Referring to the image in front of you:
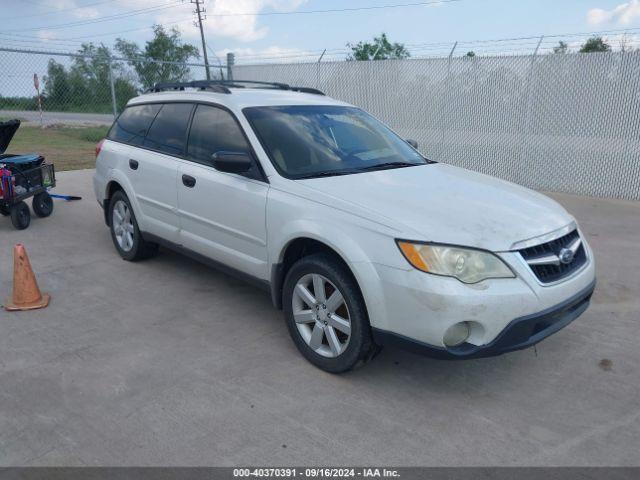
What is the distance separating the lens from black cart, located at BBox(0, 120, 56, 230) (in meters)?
6.67

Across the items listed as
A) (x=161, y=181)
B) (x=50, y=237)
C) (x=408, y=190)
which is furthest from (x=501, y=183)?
(x=50, y=237)

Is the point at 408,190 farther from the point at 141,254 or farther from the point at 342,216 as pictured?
the point at 141,254

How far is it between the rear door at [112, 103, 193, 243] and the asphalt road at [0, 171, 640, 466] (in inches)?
27.2

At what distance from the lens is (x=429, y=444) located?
2.83 m

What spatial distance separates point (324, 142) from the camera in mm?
4191

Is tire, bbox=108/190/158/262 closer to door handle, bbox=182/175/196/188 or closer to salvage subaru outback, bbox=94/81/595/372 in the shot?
salvage subaru outback, bbox=94/81/595/372

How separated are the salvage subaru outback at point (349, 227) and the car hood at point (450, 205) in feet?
0.04

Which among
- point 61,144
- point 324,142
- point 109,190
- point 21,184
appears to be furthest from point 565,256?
point 61,144

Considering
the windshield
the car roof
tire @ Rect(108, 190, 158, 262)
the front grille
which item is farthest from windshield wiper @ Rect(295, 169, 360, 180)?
tire @ Rect(108, 190, 158, 262)

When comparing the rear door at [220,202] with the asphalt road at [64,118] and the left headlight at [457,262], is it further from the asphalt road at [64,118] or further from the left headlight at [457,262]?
the asphalt road at [64,118]

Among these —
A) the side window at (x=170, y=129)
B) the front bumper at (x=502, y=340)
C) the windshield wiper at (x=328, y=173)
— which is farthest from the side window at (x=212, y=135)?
the front bumper at (x=502, y=340)

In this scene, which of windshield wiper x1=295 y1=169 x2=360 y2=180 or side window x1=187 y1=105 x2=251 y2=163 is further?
side window x1=187 y1=105 x2=251 y2=163

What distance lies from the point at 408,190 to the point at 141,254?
10.5ft

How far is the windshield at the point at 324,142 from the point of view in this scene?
3938 mm
